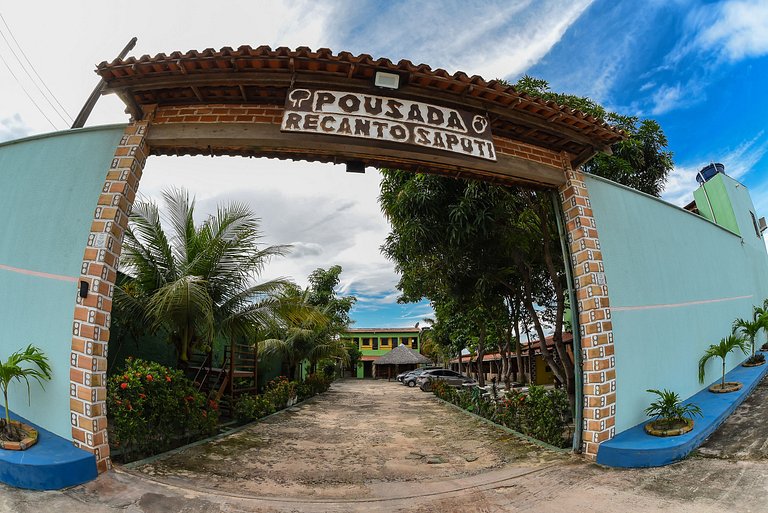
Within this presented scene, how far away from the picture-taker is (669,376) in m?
5.26

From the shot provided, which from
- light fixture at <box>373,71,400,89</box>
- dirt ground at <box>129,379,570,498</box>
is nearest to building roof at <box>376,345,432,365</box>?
dirt ground at <box>129,379,570,498</box>

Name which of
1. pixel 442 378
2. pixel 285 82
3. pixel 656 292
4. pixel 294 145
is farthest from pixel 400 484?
pixel 442 378

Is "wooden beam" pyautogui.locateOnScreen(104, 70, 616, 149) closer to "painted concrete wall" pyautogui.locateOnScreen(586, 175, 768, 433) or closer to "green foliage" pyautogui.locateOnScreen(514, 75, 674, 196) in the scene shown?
"painted concrete wall" pyautogui.locateOnScreen(586, 175, 768, 433)

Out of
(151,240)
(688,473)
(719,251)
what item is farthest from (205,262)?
(719,251)

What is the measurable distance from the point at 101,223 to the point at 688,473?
6.38 meters

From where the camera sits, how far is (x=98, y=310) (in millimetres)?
3672

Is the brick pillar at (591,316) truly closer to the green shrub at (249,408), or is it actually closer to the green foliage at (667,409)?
the green foliage at (667,409)

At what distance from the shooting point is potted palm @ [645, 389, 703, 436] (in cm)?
442

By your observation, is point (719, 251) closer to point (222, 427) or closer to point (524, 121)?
point (524, 121)

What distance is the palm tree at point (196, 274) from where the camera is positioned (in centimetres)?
592

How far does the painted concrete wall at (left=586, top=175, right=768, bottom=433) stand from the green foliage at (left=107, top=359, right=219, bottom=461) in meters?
A: 5.54

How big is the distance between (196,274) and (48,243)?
7.91 feet

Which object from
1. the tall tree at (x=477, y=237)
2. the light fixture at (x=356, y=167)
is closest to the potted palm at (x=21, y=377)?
the light fixture at (x=356, y=167)

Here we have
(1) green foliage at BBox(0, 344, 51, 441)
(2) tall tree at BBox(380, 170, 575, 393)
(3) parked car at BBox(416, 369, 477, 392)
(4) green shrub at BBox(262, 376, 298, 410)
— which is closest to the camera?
(1) green foliage at BBox(0, 344, 51, 441)
